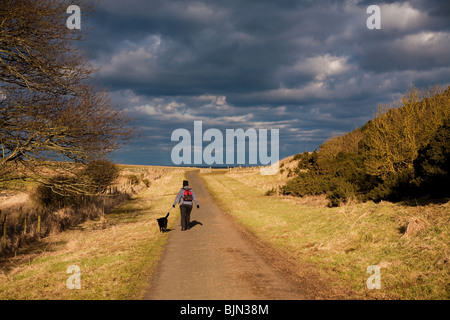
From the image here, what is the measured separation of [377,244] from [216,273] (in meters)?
5.39

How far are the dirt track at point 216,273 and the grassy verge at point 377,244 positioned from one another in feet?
4.62

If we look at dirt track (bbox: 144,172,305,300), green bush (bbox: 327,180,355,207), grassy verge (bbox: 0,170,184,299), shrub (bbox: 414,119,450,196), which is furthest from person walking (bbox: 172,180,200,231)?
shrub (bbox: 414,119,450,196)

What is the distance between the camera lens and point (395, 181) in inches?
555

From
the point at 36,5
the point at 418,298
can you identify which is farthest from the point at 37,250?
the point at 418,298

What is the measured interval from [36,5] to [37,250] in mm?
9227

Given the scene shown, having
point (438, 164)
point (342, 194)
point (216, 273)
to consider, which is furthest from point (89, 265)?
point (342, 194)

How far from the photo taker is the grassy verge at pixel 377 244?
6293 mm

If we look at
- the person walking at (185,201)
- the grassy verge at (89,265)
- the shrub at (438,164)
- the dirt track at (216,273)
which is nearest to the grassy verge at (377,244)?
the shrub at (438,164)

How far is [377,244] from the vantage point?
904 centimetres

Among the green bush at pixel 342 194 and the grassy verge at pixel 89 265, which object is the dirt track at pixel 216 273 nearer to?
the grassy verge at pixel 89 265

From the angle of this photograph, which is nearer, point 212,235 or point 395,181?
point 212,235

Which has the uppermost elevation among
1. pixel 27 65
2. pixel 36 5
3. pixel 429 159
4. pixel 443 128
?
pixel 36 5
